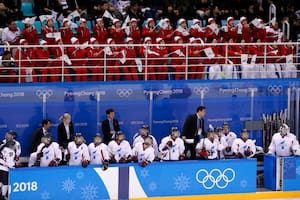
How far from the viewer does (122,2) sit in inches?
1169

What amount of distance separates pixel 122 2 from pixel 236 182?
26.2 ft

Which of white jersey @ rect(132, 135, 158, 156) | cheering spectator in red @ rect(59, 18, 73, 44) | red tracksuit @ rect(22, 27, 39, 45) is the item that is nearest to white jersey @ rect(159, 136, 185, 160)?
white jersey @ rect(132, 135, 158, 156)

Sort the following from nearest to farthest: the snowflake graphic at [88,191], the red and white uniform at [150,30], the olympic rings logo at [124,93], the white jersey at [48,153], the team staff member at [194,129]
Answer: the snowflake graphic at [88,191], the white jersey at [48,153], the team staff member at [194,129], the olympic rings logo at [124,93], the red and white uniform at [150,30]

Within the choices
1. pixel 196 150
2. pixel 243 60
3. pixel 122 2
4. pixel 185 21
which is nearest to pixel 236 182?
pixel 196 150

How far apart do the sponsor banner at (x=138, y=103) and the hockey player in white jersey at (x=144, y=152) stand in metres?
1.39

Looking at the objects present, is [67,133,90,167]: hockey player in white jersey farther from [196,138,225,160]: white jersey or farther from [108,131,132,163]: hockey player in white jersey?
[196,138,225,160]: white jersey

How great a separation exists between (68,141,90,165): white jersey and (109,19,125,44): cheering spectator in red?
456 centimetres

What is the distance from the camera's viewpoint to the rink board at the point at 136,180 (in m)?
22.0

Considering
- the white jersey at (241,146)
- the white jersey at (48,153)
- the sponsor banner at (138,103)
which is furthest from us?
the white jersey at (241,146)

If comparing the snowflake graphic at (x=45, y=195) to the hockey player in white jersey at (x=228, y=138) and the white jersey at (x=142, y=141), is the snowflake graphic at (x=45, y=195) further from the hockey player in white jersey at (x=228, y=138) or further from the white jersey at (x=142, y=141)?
the hockey player in white jersey at (x=228, y=138)

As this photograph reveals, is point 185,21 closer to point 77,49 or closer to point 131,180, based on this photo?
point 77,49

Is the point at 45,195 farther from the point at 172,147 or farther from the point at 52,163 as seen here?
the point at 172,147

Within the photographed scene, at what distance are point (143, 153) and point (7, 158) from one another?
9.23 ft

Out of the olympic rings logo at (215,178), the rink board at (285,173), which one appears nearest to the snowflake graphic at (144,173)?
the olympic rings logo at (215,178)
